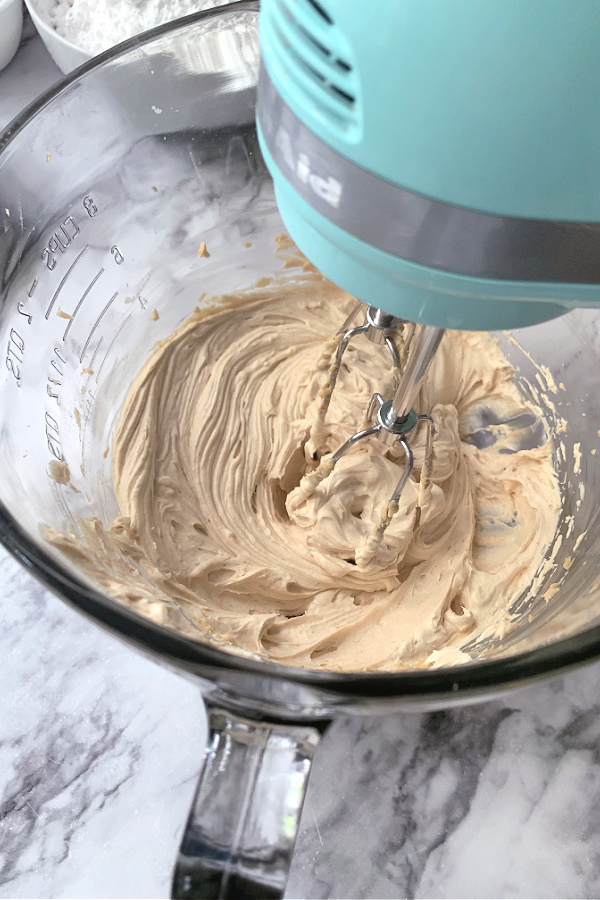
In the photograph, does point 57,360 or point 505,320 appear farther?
point 57,360

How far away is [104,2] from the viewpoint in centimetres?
97

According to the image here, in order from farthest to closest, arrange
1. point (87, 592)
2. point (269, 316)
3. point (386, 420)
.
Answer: point (269, 316), point (386, 420), point (87, 592)

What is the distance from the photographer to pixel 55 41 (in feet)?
3.15

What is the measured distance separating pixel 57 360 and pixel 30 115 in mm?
238

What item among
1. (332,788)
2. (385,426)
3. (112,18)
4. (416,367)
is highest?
(112,18)

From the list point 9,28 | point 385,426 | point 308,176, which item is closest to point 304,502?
point 385,426

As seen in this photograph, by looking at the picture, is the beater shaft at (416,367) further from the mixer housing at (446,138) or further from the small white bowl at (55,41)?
the small white bowl at (55,41)

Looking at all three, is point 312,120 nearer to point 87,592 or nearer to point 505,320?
point 505,320

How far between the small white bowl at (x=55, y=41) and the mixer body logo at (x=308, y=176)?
30.2 inches

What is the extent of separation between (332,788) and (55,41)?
3.40 ft

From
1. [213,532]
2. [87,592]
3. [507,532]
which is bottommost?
[507,532]

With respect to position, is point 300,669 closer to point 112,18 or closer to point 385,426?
point 385,426

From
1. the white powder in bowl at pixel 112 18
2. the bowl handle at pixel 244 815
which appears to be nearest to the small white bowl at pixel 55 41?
the white powder in bowl at pixel 112 18

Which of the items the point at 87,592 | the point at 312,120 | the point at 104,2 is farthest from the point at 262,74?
the point at 104,2
